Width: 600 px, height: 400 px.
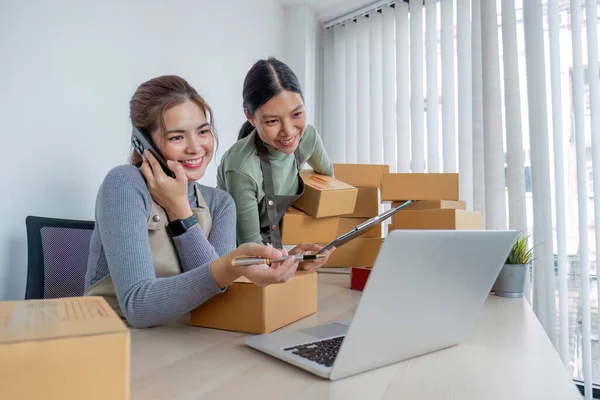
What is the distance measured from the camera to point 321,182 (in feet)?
5.26

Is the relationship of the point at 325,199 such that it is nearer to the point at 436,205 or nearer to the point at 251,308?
the point at 436,205

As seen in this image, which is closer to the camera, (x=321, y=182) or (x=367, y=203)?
(x=321, y=182)

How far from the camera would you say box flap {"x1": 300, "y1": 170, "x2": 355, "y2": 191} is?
1523mm

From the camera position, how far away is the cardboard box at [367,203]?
181cm

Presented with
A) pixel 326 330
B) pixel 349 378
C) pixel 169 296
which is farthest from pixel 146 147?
pixel 349 378

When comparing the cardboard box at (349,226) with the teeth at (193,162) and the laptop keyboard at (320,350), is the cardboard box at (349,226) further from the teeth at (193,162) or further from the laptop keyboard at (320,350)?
the laptop keyboard at (320,350)

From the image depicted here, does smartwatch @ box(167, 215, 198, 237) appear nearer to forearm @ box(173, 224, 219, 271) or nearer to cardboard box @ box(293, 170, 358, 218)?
forearm @ box(173, 224, 219, 271)

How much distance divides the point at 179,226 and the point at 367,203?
3.25ft

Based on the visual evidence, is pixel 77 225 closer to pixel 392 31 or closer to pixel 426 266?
pixel 426 266

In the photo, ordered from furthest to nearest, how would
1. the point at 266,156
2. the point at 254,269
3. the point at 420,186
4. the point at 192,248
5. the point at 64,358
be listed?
1. the point at 420,186
2. the point at 266,156
3. the point at 192,248
4. the point at 254,269
5. the point at 64,358

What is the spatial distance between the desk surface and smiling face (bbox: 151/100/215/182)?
43 centimetres

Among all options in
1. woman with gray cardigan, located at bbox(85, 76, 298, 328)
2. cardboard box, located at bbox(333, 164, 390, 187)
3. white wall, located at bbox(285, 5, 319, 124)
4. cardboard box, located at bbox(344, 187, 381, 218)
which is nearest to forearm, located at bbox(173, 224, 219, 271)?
woman with gray cardigan, located at bbox(85, 76, 298, 328)

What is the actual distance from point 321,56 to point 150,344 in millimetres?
3113

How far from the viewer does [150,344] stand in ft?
2.39
